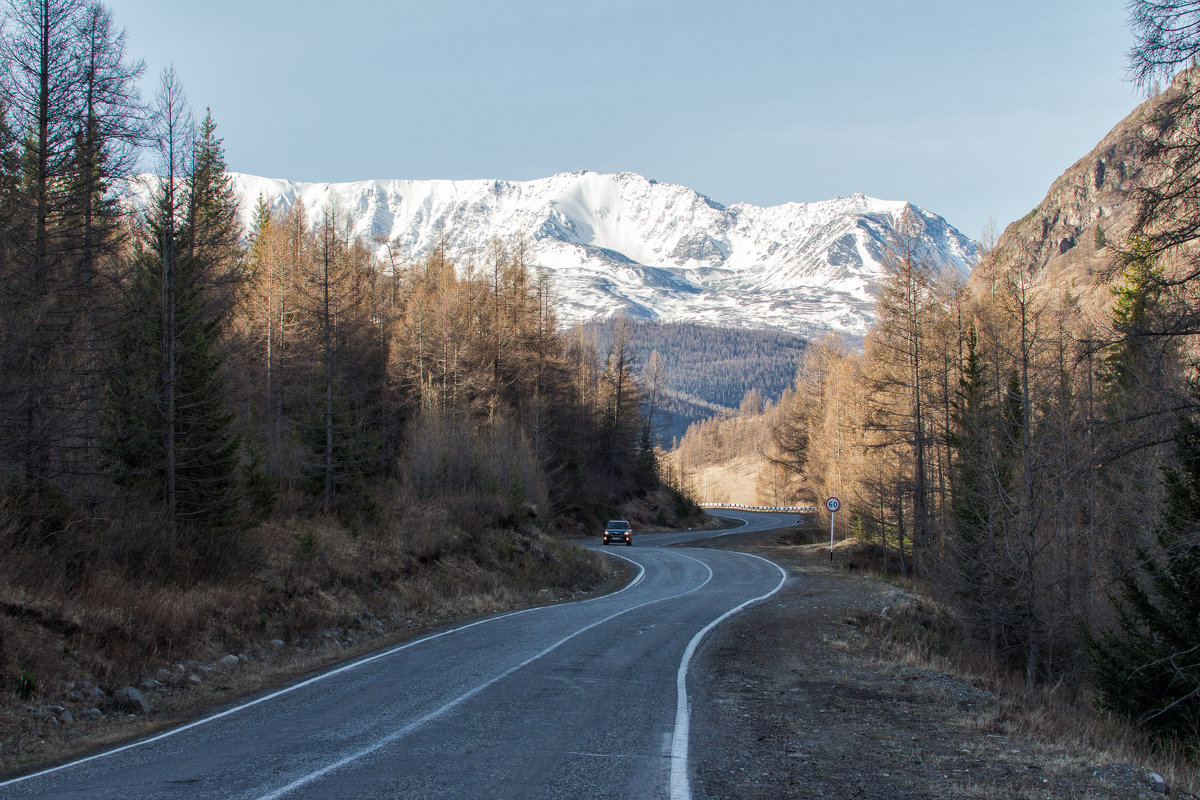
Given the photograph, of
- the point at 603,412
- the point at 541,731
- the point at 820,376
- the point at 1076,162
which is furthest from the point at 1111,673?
the point at 1076,162

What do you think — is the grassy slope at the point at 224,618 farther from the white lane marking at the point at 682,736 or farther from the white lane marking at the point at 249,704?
the white lane marking at the point at 682,736

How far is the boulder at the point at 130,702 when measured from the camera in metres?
9.62

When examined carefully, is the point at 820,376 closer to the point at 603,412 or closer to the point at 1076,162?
the point at 603,412

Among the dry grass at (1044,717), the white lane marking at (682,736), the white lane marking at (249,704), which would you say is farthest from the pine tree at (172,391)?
the dry grass at (1044,717)

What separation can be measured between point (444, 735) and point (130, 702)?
4.87 meters

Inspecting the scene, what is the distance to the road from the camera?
6.03 metres

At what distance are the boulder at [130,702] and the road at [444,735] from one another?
4.03 ft

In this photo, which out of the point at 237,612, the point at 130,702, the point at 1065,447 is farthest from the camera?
the point at 237,612

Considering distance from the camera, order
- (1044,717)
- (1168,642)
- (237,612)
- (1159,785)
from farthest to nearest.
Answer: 1. (237,612)
2. (1168,642)
3. (1044,717)
4. (1159,785)

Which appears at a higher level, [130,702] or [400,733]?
[400,733]

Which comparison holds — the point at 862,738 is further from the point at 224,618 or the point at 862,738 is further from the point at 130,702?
the point at 224,618

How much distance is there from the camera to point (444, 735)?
7.50 metres

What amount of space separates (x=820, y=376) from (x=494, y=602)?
138ft

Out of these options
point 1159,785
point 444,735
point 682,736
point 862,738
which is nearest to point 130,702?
point 444,735
